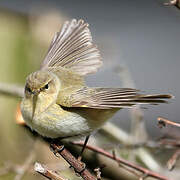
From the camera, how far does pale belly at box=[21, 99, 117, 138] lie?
1.76m

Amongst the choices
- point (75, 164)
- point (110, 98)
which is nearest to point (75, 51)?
point (110, 98)

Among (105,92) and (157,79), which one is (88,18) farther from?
(105,92)

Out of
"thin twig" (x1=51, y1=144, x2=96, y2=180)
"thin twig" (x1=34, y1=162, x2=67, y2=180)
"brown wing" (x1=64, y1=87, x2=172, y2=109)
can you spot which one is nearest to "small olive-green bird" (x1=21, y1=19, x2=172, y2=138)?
"brown wing" (x1=64, y1=87, x2=172, y2=109)

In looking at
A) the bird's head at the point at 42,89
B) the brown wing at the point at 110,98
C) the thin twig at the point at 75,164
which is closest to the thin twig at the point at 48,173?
the thin twig at the point at 75,164

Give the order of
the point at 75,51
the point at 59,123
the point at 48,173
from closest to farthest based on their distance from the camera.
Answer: the point at 48,173 < the point at 59,123 < the point at 75,51

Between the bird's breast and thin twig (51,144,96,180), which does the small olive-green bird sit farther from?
thin twig (51,144,96,180)

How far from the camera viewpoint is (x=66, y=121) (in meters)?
1.76

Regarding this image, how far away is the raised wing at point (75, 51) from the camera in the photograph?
7.06 feet

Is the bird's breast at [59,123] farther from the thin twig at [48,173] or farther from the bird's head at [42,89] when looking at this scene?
the thin twig at [48,173]

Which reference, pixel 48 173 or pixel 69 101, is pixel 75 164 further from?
pixel 69 101

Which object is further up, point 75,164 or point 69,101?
point 69,101

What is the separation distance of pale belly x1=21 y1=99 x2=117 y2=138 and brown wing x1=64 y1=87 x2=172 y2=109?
67 millimetres

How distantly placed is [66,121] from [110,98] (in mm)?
250

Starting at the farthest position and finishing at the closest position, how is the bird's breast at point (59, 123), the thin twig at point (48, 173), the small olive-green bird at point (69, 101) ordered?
the bird's breast at point (59, 123), the small olive-green bird at point (69, 101), the thin twig at point (48, 173)
